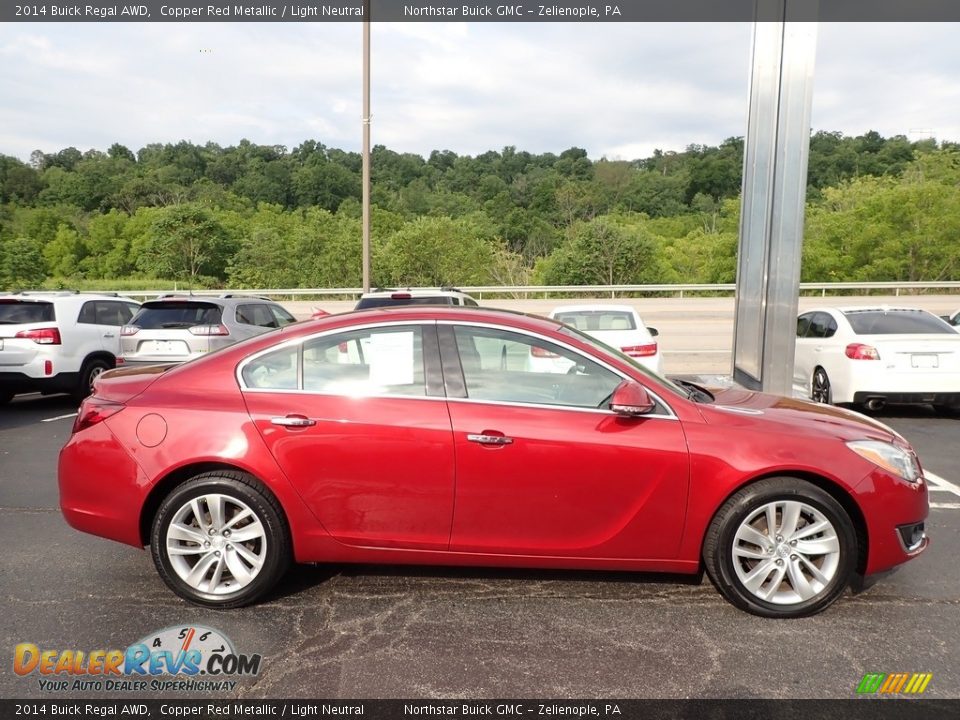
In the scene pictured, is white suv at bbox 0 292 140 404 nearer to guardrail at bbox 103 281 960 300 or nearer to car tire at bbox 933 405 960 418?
car tire at bbox 933 405 960 418

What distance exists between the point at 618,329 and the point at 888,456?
19.0 feet

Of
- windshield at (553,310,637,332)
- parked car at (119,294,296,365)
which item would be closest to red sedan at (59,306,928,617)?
windshield at (553,310,637,332)

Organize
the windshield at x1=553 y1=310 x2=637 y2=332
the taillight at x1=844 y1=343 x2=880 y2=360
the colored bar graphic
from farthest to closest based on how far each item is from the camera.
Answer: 1. the windshield at x1=553 y1=310 x2=637 y2=332
2. the taillight at x1=844 y1=343 x2=880 y2=360
3. the colored bar graphic

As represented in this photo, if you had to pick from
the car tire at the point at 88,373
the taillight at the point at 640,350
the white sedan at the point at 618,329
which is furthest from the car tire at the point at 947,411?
the car tire at the point at 88,373

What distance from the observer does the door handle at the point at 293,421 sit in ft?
11.4

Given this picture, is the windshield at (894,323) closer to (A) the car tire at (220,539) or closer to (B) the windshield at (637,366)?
(B) the windshield at (637,366)

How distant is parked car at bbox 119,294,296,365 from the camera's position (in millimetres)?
9344

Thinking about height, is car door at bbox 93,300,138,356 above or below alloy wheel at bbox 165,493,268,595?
above

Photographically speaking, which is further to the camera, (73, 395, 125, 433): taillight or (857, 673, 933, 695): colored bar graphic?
(73, 395, 125, 433): taillight

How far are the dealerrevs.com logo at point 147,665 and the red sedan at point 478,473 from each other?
0.37 meters

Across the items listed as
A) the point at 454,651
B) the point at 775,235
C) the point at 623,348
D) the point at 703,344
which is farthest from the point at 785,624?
the point at 703,344

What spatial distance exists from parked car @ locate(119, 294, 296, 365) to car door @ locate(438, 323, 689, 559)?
21.3ft

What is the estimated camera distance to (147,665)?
3025mm

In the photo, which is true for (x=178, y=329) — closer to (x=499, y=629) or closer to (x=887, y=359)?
(x=499, y=629)
